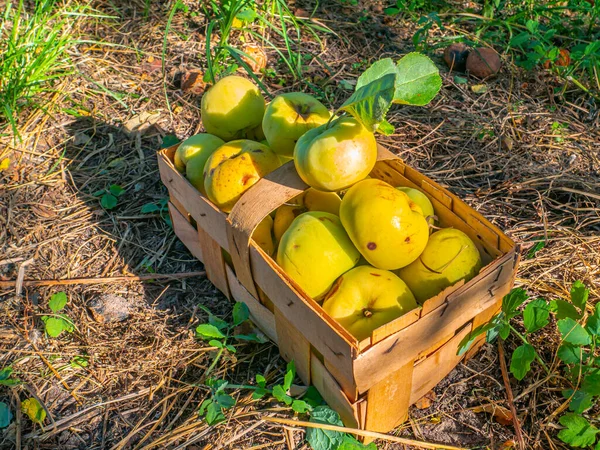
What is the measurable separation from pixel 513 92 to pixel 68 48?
250 centimetres

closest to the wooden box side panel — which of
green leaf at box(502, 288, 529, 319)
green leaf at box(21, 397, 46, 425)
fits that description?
green leaf at box(21, 397, 46, 425)

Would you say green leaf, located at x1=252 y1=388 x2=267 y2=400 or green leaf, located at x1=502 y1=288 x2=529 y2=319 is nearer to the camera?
green leaf, located at x1=502 y1=288 x2=529 y2=319

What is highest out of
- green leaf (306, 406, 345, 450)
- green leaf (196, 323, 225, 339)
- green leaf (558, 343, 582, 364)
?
green leaf (558, 343, 582, 364)

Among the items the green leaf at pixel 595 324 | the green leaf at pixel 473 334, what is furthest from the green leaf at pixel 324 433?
the green leaf at pixel 595 324

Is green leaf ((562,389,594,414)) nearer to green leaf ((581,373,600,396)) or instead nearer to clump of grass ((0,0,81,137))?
green leaf ((581,373,600,396))

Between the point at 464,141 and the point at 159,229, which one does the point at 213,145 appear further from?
the point at 464,141

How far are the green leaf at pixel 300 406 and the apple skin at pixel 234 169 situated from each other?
660 mm

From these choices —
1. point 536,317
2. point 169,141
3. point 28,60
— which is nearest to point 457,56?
point 169,141

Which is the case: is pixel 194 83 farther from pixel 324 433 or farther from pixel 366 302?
pixel 324 433

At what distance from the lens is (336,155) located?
5.47 feet

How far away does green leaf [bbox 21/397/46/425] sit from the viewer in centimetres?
188

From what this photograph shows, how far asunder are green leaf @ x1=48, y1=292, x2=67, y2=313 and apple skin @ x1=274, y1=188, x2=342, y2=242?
0.87m

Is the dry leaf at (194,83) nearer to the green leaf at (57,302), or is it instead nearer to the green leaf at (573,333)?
the green leaf at (57,302)

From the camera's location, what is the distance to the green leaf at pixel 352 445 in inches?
65.5
